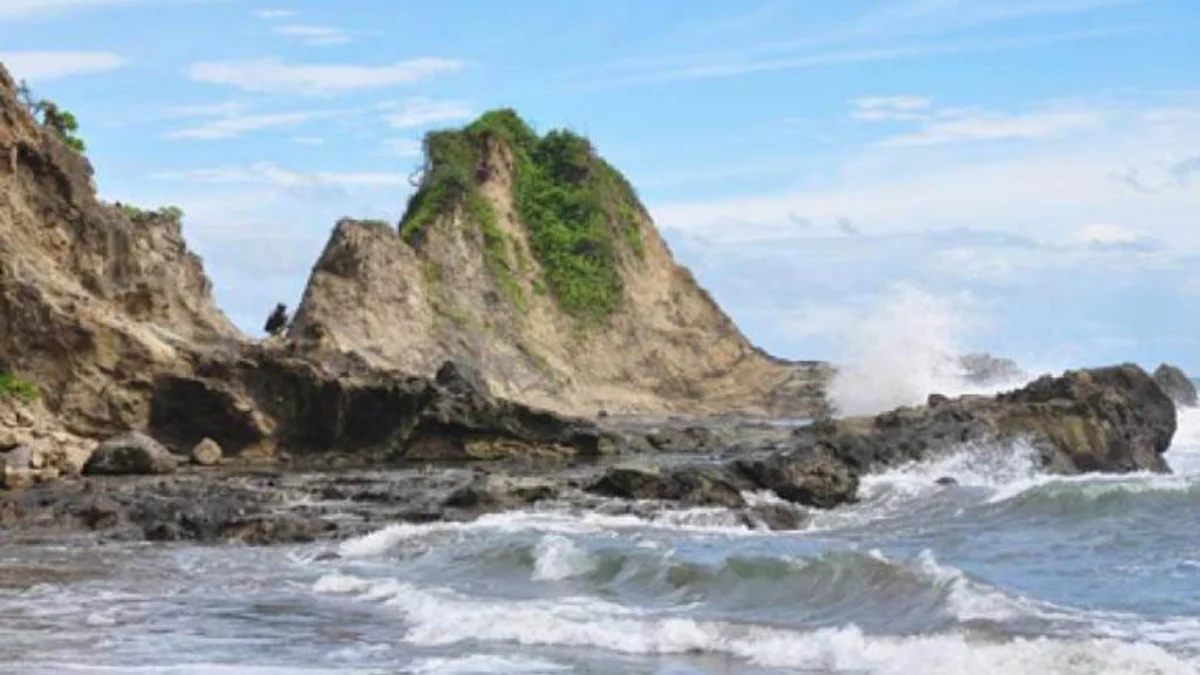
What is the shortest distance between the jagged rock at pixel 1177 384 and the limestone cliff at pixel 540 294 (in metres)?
11.9

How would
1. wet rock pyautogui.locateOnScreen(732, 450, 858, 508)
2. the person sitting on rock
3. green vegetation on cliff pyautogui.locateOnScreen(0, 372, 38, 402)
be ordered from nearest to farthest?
wet rock pyautogui.locateOnScreen(732, 450, 858, 508), green vegetation on cliff pyautogui.locateOnScreen(0, 372, 38, 402), the person sitting on rock

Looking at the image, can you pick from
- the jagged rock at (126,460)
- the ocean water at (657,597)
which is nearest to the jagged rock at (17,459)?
the jagged rock at (126,460)

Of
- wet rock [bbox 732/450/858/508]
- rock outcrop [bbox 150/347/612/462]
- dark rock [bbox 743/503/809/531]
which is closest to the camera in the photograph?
dark rock [bbox 743/503/809/531]

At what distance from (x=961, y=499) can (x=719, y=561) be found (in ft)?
29.5

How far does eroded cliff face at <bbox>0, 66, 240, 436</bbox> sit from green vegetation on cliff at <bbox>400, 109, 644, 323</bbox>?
2167cm

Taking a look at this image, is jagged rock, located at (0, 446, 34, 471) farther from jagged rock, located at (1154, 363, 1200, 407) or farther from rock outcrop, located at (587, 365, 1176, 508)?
jagged rock, located at (1154, 363, 1200, 407)

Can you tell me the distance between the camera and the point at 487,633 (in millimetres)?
14945

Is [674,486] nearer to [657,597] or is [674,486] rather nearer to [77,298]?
[657,597]

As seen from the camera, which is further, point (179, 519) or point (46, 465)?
point (46, 465)

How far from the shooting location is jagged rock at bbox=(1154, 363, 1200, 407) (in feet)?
192

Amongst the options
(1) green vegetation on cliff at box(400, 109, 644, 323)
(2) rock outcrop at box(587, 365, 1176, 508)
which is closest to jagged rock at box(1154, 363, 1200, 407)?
(1) green vegetation on cliff at box(400, 109, 644, 323)

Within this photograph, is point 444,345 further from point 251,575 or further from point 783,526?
point 251,575

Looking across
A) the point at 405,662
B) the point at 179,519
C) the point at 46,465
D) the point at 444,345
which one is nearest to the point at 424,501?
the point at 179,519

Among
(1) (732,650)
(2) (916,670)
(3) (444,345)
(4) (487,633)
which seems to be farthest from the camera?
(3) (444,345)
